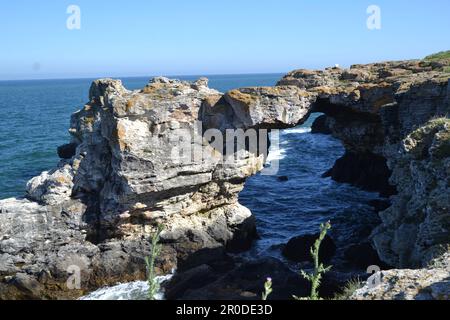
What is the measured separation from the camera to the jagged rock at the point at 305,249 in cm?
2572

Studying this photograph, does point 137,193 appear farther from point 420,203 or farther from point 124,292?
point 420,203

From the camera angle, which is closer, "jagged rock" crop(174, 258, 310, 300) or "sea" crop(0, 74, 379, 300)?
"jagged rock" crop(174, 258, 310, 300)

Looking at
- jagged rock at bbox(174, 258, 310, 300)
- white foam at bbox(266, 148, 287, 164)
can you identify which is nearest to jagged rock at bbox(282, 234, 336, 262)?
jagged rock at bbox(174, 258, 310, 300)

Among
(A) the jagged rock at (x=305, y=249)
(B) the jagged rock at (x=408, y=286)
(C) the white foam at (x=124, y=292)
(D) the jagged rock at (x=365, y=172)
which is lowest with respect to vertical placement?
(C) the white foam at (x=124, y=292)

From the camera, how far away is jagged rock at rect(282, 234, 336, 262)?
1013 inches

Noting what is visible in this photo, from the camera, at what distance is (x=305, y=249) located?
1027 inches

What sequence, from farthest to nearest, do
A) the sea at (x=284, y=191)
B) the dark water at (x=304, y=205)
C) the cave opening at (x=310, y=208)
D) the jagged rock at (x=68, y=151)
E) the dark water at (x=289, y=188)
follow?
the jagged rock at (x=68, y=151), the dark water at (x=289, y=188), the dark water at (x=304, y=205), the sea at (x=284, y=191), the cave opening at (x=310, y=208)

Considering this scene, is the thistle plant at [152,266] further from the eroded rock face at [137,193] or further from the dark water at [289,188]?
the dark water at [289,188]

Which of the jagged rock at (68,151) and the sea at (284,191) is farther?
the jagged rock at (68,151)

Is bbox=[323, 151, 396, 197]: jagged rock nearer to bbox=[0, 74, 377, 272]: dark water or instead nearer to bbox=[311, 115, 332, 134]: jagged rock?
bbox=[0, 74, 377, 272]: dark water

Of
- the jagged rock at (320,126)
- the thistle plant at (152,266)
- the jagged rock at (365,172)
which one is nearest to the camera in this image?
the thistle plant at (152,266)

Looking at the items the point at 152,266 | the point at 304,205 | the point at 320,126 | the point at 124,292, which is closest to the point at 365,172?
the point at 304,205

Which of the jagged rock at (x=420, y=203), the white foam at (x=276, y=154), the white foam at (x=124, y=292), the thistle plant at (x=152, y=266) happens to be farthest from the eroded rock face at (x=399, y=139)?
the white foam at (x=124, y=292)

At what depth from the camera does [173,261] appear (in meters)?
25.1
